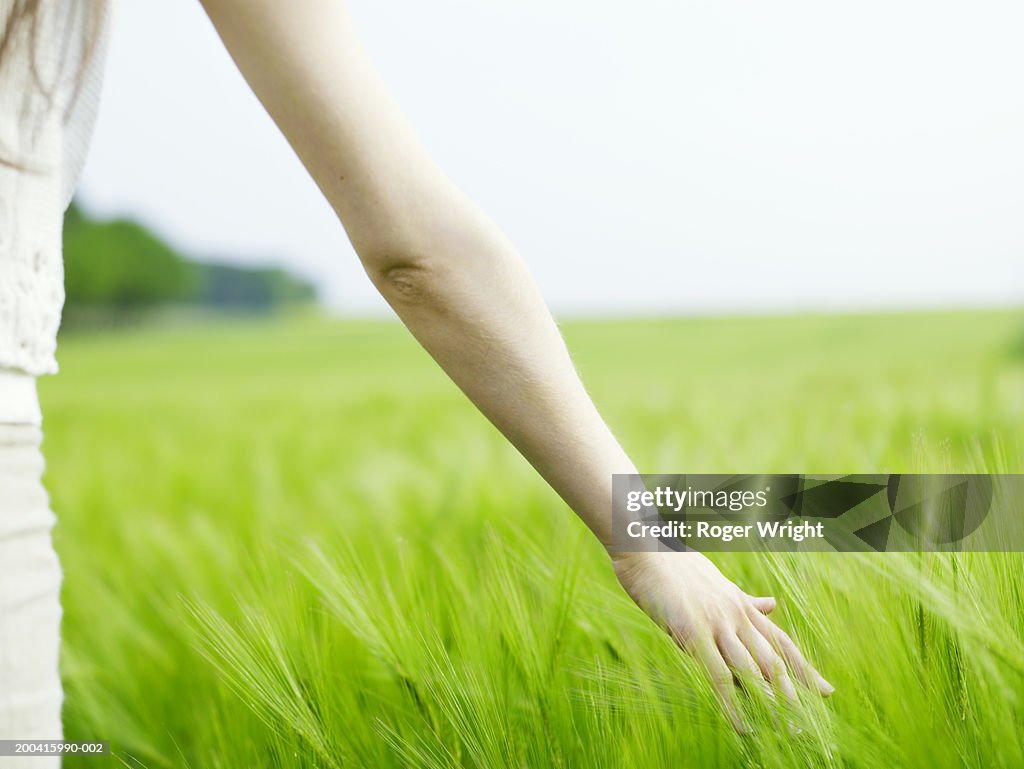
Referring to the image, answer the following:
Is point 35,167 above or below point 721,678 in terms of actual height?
above

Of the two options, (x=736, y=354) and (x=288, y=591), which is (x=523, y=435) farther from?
(x=736, y=354)

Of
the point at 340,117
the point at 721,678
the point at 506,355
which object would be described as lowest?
the point at 721,678

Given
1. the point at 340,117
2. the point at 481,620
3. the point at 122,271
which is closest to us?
the point at 340,117

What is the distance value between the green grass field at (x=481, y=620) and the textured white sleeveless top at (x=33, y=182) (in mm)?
200

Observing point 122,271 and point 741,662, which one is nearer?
point 741,662

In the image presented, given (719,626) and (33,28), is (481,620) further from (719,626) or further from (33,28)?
(33,28)

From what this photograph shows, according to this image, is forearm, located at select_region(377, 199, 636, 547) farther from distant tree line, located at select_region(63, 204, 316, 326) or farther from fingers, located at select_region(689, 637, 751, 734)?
distant tree line, located at select_region(63, 204, 316, 326)

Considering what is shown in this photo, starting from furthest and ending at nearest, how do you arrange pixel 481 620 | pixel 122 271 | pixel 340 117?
1. pixel 122 271
2. pixel 481 620
3. pixel 340 117

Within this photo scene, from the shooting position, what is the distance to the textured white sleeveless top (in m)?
0.44

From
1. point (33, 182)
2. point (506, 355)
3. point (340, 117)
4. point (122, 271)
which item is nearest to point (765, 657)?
point (506, 355)

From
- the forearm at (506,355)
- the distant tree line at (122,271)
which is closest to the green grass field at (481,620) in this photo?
the forearm at (506,355)

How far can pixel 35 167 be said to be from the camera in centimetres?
46

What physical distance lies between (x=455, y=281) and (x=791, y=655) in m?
0.27

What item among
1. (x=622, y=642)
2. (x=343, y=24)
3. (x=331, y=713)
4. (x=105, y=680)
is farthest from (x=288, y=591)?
(x=105, y=680)
